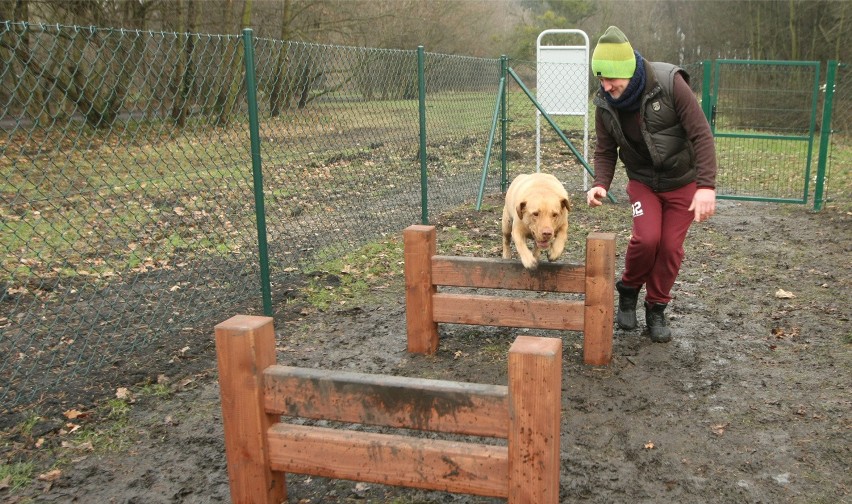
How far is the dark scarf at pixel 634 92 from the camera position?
4152mm

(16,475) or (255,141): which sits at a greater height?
(255,141)

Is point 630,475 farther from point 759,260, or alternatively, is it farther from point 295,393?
point 759,260

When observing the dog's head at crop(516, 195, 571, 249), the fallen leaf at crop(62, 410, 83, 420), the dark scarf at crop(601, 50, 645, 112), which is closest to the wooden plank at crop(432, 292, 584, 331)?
the dog's head at crop(516, 195, 571, 249)

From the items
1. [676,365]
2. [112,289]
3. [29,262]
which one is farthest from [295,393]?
[29,262]

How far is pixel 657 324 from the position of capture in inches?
188

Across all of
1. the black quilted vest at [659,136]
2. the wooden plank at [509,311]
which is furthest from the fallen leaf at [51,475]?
the black quilted vest at [659,136]

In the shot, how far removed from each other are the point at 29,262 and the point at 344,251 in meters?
3.03

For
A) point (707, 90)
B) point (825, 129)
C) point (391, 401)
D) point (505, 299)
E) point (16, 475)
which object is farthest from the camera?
point (707, 90)

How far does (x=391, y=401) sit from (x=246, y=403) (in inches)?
21.9

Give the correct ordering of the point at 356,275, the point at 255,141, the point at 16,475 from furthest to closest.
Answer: the point at 356,275, the point at 255,141, the point at 16,475

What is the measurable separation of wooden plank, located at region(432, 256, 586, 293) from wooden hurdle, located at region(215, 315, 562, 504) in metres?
1.99

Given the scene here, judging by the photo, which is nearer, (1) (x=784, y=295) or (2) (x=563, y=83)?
(1) (x=784, y=295)

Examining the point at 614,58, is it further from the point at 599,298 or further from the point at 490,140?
the point at 490,140

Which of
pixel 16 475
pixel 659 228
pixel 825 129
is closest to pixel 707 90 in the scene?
pixel 825 129
